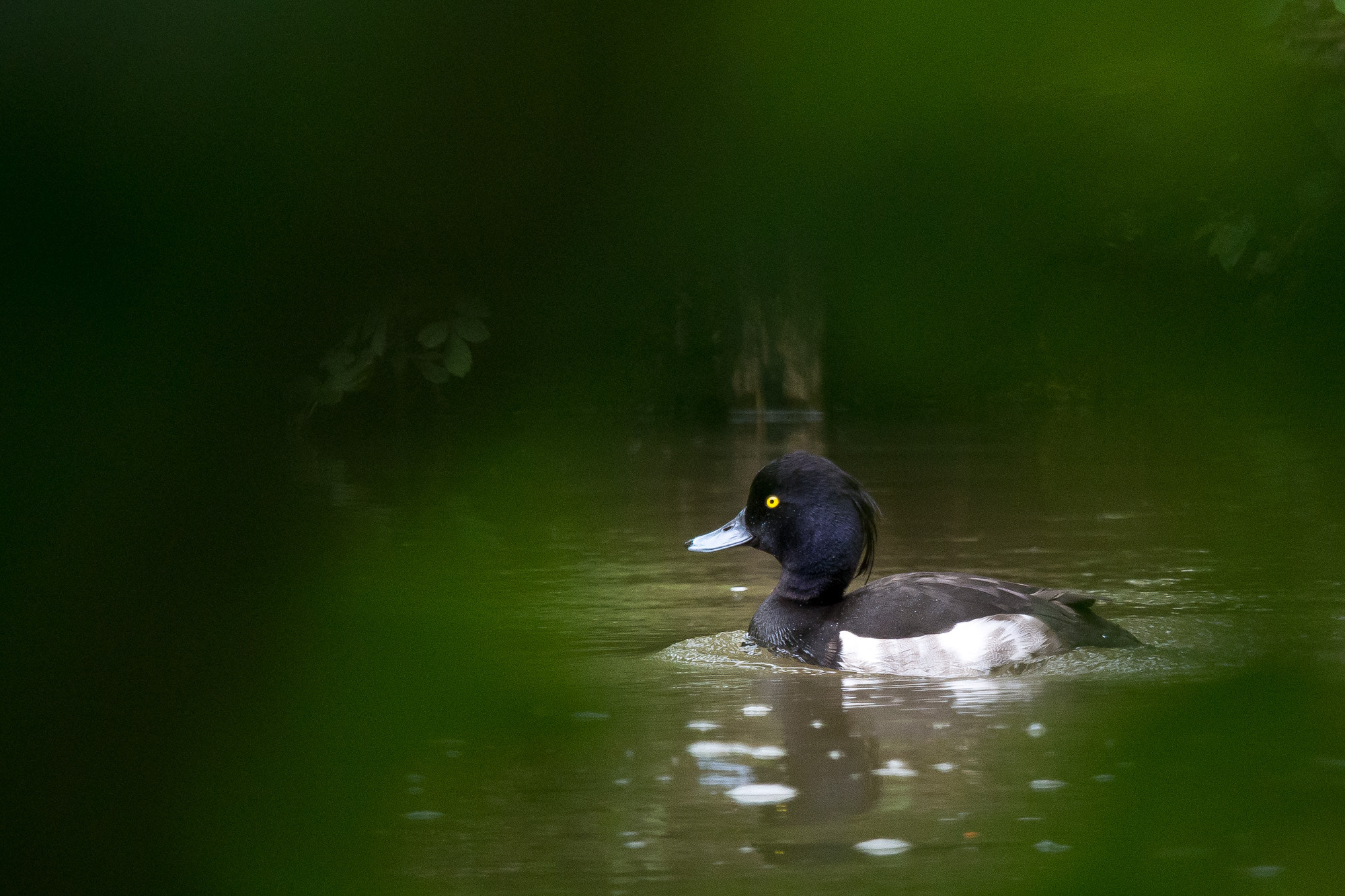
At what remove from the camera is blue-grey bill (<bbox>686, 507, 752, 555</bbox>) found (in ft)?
10.3

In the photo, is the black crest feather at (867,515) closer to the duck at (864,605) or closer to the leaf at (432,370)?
the duck at (864,605)

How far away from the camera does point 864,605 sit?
9.22 feet

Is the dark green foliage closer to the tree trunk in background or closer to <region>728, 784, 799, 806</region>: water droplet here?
the tree trunk in background

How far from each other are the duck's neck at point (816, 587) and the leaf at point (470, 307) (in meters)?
1.63

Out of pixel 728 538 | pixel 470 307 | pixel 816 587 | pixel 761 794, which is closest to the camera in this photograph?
pixel 470 307

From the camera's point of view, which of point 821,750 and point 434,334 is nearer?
point 821,750

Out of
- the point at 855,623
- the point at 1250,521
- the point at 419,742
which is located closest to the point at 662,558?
the point at 855,623

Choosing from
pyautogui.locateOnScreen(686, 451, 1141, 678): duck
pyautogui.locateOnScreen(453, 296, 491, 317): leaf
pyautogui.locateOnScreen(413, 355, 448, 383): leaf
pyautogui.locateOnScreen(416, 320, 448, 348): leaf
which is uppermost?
pyautogui.locateOnScreen(416, 320, 448, 348): leaf

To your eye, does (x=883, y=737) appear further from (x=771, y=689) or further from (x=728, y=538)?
(x=728, y=538)

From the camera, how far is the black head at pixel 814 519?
297 centimetres

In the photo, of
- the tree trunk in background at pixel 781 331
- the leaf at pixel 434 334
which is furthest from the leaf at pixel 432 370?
the tree trunk in background at pixel 781 331

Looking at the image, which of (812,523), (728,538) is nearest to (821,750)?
(812,523)

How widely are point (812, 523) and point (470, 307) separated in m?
1.84

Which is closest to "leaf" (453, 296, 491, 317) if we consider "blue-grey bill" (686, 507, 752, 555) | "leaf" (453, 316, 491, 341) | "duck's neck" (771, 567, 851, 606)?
"leaf" (453, 316, 491, 341)
